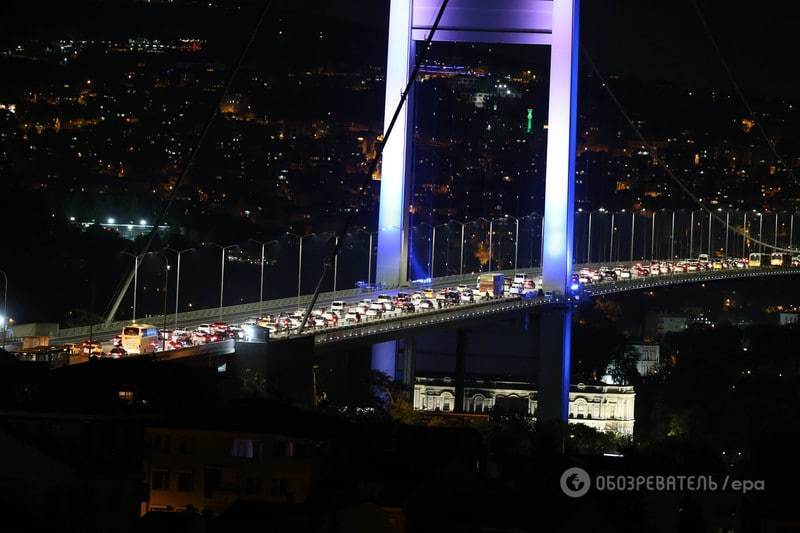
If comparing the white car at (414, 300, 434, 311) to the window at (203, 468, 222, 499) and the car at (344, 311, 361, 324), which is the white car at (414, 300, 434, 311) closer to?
the car at (344, 311, 361, 324)

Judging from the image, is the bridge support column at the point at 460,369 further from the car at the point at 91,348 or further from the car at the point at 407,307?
the car at the point at 91,348

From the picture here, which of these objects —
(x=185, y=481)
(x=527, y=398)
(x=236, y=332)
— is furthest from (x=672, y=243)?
(x=185, y=481)

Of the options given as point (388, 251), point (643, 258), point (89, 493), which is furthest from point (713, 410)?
point (89, 493)

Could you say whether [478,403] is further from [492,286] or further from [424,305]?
[424,305]

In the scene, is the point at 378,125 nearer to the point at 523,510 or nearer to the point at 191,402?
the point at 191,402

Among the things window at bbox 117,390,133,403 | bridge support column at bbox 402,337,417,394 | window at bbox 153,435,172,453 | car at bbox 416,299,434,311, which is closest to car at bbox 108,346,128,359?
car at bbox 416,299,434,311
